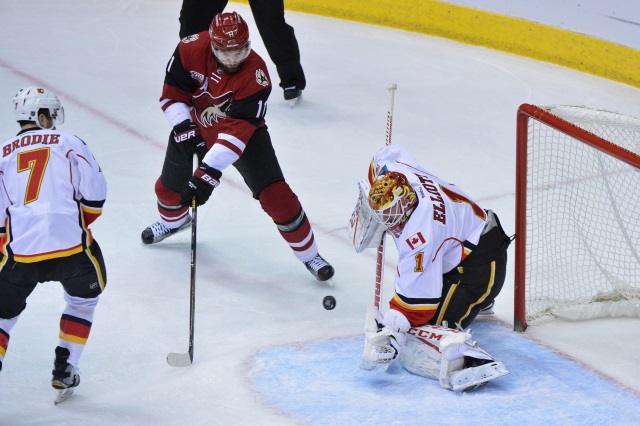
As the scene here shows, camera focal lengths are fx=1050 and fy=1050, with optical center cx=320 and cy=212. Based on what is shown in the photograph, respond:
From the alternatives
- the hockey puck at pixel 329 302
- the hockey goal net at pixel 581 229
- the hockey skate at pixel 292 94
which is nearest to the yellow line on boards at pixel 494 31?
the hockey skate at pixel 292 94

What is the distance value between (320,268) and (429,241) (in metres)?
0.86

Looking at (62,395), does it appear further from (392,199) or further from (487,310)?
(487,310)

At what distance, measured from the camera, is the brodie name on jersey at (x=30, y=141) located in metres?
2.80

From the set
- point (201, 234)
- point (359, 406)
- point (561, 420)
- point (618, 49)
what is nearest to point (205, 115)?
point (201, 234)

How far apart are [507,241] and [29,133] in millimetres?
1484

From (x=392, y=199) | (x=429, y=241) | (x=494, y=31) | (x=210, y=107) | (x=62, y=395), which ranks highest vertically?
(x=494, y=31)

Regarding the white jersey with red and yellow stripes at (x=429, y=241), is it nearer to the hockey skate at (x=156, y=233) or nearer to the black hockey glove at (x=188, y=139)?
the black hockey glove at (x=188, y=139)

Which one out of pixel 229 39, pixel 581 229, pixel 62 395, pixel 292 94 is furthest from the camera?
pixel 292 94

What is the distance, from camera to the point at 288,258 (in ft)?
13.2

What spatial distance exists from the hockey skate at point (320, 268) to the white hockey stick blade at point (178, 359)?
0.75 metres

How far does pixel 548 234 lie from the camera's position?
3.87m

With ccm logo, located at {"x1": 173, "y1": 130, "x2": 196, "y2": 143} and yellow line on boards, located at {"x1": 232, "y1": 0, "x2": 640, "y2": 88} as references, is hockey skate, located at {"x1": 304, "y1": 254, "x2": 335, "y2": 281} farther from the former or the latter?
yellow line on boards, located at {"x1": 232, "y1": 0, "x2": 640, "y2": 88}

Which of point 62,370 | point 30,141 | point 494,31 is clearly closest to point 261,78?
point 30,141

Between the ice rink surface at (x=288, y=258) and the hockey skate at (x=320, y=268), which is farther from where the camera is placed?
the hockey skate at (x=320, y=268)
